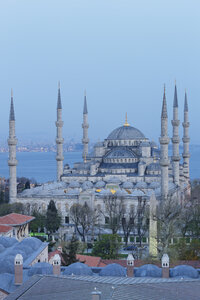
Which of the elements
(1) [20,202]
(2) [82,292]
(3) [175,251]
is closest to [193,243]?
(3) [175,251]

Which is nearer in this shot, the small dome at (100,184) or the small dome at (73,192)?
the small dome at (73,192)

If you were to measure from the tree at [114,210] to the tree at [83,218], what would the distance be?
874 mm

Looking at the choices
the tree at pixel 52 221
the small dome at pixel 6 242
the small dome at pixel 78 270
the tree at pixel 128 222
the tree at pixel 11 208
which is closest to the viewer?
the small dome at pixel 78 270

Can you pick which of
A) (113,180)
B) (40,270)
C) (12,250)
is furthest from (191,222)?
(40,270)

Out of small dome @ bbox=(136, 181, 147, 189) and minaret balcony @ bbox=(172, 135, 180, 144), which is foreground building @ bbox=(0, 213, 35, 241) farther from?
minaret balcony @ bbox=(172, 135, 180, 144)

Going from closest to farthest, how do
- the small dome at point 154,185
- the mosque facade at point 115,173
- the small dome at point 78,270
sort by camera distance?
1. the small dome at point 78,270
2. the mosque facade at point 115,173
3. the small dome at point 154,185

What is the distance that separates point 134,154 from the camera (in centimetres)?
4512

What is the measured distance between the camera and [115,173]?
140 feet

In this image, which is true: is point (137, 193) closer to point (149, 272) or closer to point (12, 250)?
point (12, 250)

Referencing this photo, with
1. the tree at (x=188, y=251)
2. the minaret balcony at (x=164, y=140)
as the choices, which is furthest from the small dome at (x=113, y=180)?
the tree at (x=188, y=251)

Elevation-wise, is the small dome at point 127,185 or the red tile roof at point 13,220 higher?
the small dome at point 127,185

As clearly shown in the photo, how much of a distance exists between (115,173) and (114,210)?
956 cm

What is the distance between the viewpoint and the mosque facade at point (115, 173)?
1444 inches

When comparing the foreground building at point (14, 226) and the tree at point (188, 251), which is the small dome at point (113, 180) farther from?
the tree at point (188, 251)
